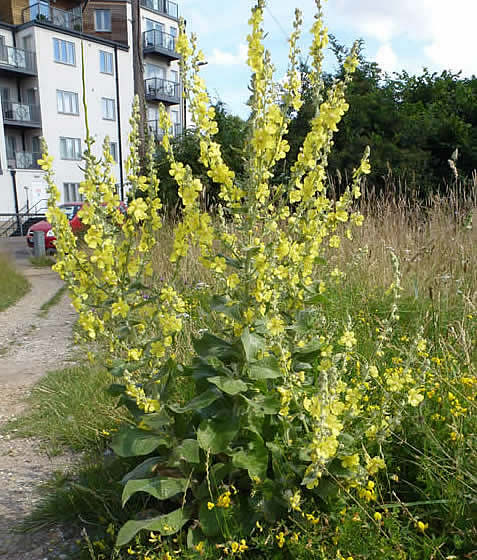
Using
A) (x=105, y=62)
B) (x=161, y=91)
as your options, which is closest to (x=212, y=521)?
(x=105, y=62)

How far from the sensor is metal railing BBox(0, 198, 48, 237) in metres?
19.7

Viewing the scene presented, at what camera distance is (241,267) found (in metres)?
1.75

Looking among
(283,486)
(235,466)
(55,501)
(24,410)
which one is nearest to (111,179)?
(235,466)

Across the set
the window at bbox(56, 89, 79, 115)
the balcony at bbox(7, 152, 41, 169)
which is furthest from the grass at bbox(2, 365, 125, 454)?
the window at bbox(56, 89, 79, 115)

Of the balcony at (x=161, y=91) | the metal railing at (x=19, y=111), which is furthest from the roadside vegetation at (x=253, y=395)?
the balcony at (x=161, y=91)

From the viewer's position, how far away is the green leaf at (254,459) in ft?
5.64

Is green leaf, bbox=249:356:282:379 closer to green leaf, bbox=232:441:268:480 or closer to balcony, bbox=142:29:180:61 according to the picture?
green leaf, bbox=232:441:268:480

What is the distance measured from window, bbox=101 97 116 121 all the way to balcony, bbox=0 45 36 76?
476 cm

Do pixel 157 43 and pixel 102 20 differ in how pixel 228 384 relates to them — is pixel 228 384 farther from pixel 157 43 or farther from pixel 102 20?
pixel 157 43

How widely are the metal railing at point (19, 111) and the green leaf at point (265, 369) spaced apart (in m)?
27.5

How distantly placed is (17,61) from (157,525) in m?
29.0

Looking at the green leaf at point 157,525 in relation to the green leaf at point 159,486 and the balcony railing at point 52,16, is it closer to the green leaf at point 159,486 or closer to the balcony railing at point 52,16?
the green leaf at point 159,486

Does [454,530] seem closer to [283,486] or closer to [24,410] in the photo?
[283,486]

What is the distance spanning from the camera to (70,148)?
2759cm
